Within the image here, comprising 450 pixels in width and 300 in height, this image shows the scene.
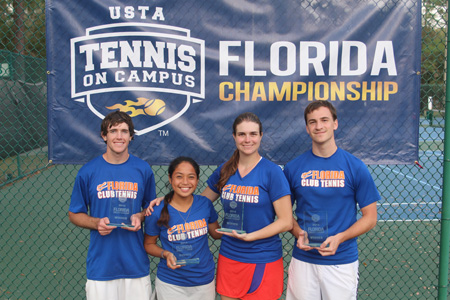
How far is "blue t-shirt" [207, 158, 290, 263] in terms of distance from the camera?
8.29 ft

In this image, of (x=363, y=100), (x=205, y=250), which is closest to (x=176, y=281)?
(x=205, y=250)

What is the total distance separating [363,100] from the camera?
3.49 meters

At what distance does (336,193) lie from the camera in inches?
101

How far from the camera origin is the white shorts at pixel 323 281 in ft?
8.46

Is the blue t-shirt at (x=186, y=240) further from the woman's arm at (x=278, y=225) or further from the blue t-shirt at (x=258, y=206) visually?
the woman's arm at (x=278, y=225)

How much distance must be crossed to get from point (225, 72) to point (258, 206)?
1417 millimetres

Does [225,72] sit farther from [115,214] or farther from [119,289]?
[119,289]

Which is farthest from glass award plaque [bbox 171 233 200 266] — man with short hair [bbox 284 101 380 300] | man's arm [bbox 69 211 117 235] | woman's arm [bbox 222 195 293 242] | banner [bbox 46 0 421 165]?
banner [bbox 46 0 421 165]

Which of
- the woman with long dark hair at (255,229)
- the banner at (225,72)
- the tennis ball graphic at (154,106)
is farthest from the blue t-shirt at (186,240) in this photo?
the tennis ball graphic at (154,106)

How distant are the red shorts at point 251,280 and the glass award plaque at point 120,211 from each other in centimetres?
73

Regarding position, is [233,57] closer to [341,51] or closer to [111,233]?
[341,51]

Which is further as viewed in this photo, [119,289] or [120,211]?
[119,289]

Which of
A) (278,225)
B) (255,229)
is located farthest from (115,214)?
(278,225)

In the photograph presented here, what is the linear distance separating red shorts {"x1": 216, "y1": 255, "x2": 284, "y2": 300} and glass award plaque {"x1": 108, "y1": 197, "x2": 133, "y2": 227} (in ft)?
2.40
